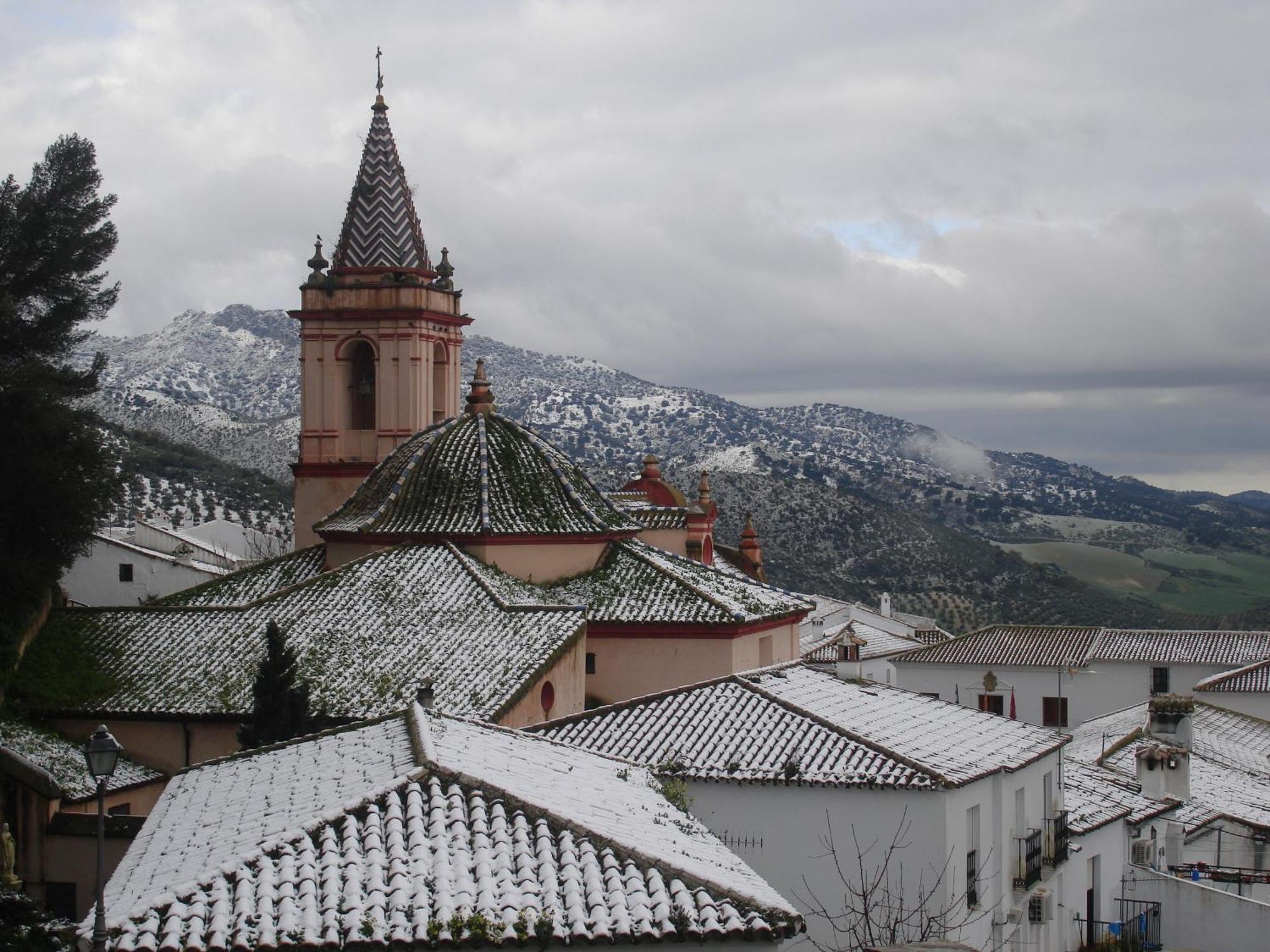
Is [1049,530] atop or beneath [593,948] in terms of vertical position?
atop

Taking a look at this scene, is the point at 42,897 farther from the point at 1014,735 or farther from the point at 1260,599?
the point at 1260,599

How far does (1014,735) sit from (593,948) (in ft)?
37.0

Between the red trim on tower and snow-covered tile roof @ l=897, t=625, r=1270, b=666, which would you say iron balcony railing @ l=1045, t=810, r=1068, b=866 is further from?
snow-covered tile roof @ l=897, t=625, r=1270, b=666

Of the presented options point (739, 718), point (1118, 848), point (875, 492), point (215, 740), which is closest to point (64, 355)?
point (215, 740)

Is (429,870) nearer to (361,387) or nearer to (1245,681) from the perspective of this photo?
(361,387)

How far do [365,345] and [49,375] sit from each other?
10.6 meters

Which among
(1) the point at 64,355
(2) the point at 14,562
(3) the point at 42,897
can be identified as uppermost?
(1) the point at 64,355

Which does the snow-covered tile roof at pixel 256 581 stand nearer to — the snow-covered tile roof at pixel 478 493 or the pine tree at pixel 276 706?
the snow-covered tile roof at pixel 478 493

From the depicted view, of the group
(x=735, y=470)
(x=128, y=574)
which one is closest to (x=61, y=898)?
(x=128, y=574)

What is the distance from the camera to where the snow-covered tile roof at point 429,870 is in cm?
997

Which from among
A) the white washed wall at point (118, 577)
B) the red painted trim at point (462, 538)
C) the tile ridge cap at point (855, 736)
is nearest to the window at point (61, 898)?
the tile ridge cap at point (855, 736)

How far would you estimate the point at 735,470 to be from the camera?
146m

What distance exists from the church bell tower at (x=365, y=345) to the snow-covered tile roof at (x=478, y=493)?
600 centimetres

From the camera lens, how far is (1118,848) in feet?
72.3
